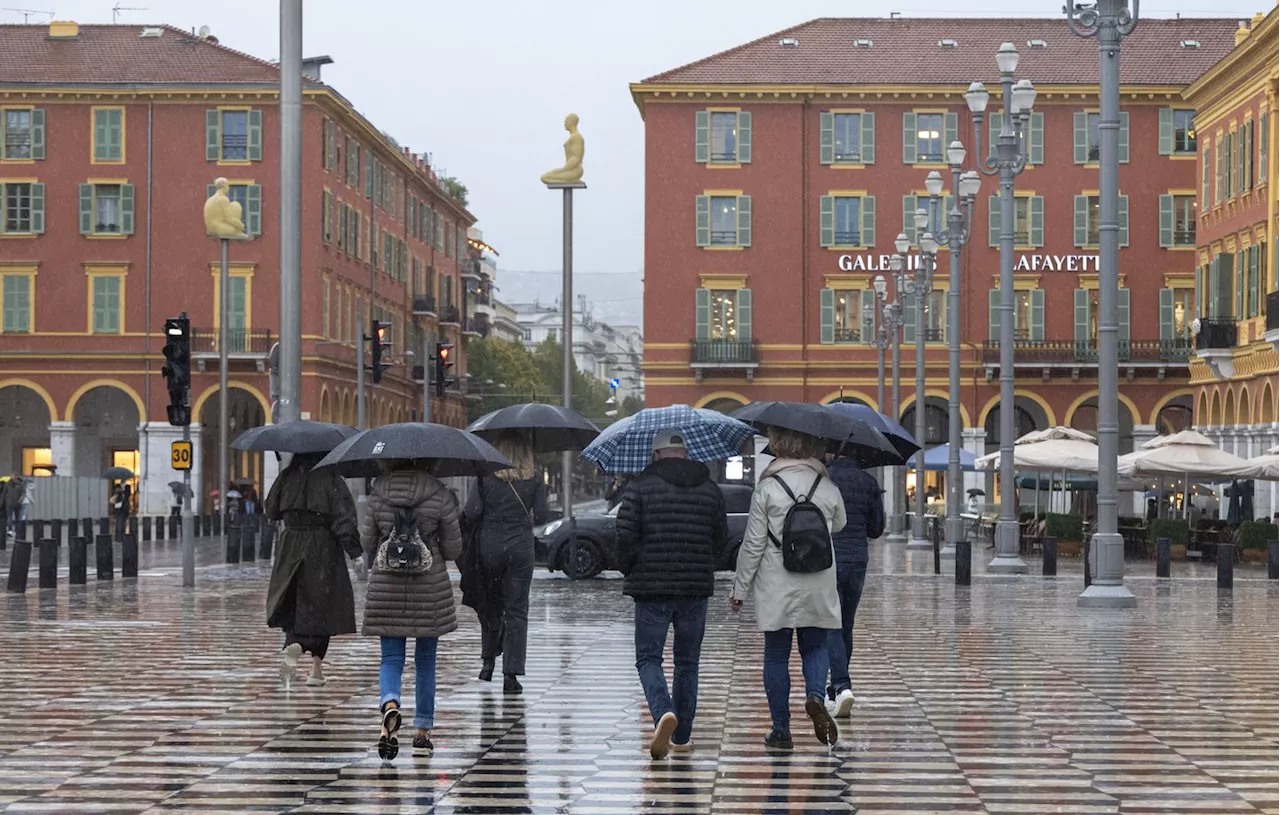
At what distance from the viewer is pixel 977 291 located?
245 feet

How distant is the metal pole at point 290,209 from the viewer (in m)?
22.8

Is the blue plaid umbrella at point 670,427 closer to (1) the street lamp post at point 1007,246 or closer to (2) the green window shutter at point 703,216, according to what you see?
(1) the street lamp post at point 1007,246

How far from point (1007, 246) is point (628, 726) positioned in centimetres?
2338

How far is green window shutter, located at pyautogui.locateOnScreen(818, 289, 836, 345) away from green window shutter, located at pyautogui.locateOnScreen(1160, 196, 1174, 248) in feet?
37.7

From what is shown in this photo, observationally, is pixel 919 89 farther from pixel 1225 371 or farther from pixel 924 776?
pixel 924 776

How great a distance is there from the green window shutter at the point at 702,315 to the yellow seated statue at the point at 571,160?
1720 inches

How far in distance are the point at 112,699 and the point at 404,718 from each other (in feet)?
7.87

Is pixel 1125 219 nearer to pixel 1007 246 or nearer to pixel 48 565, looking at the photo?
pixel 1007 246

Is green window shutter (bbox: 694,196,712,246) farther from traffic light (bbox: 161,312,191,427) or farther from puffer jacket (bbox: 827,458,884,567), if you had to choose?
puffer jacket (bbox: 827,458,884,567)

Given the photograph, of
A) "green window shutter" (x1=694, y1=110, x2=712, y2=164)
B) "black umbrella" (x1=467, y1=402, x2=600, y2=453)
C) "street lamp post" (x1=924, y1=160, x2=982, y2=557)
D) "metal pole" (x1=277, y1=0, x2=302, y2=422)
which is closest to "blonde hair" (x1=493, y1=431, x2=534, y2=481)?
"black umbrella" (x1=467, y1=402, x2=600, y2=453)

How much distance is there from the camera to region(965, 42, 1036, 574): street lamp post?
3319 cm

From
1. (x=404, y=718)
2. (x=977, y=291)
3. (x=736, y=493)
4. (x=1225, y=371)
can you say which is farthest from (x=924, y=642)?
(x=977, y=291)

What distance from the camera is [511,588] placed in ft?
50.5

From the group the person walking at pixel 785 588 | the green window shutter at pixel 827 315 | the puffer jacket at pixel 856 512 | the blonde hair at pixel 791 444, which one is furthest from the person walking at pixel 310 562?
the green window shutter at pixel 827 315
